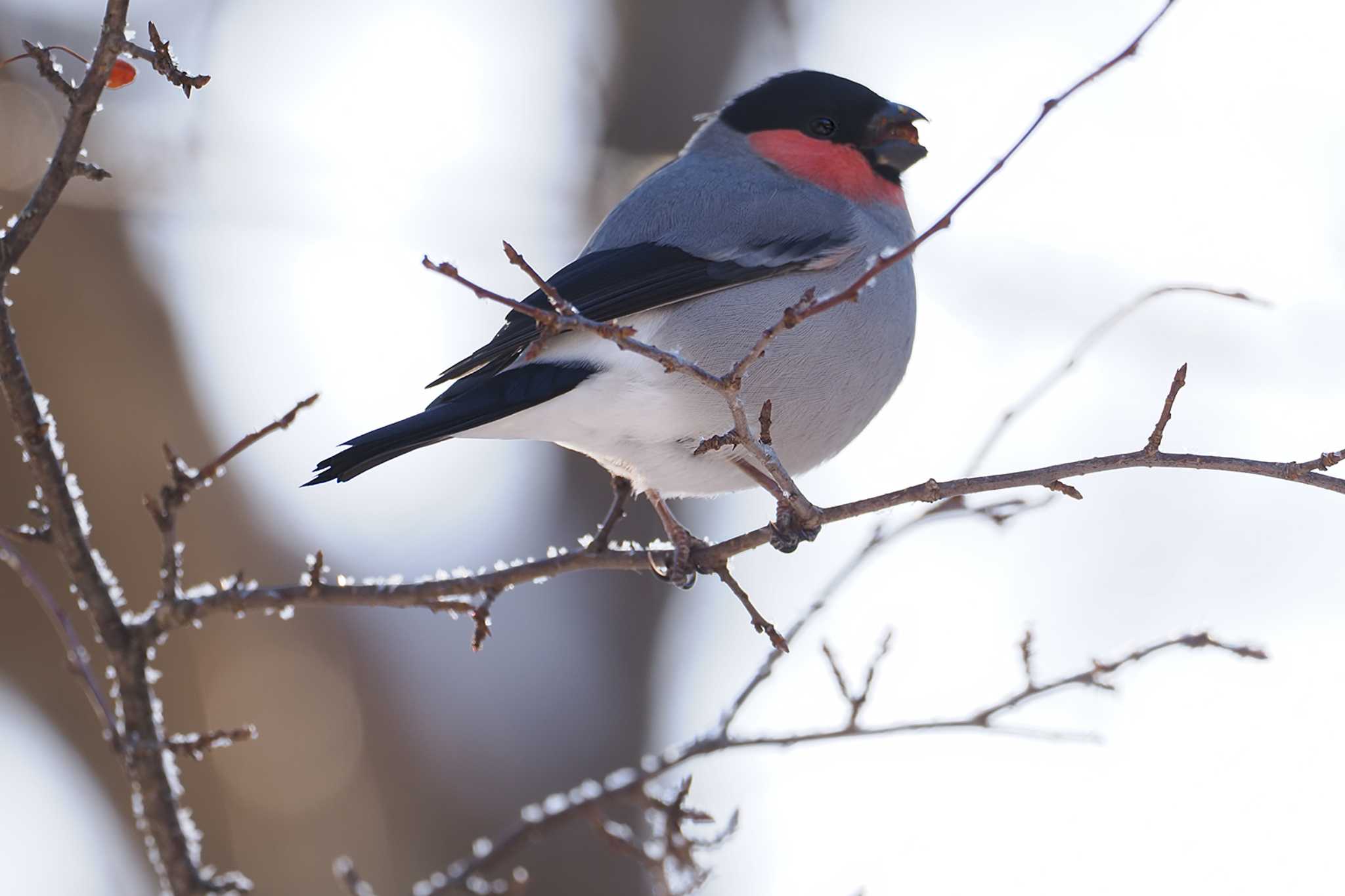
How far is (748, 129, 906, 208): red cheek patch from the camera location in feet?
11.2

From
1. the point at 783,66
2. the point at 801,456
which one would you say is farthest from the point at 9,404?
the point at 783,66

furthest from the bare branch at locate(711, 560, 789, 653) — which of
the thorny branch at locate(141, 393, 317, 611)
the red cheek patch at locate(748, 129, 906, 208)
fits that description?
the red cheek patch at locate(748, 129, 906, 208)

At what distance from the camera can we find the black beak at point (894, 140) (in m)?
3.47

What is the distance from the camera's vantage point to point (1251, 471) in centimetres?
172

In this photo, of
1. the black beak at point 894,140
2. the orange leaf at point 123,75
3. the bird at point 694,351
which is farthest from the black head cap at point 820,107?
the orange leaf at point 123,75

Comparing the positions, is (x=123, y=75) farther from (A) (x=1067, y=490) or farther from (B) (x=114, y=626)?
(A) (x=1067, y=490)

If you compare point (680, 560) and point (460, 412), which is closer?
point (460, 412)

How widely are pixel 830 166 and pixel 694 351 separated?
935 mm

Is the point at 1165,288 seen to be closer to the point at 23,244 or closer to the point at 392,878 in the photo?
the point at 23,244

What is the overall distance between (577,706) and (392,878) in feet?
2.80

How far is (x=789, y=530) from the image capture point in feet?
7.45

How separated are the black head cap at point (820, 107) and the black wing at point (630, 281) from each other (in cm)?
66

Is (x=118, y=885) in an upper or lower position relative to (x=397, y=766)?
lower

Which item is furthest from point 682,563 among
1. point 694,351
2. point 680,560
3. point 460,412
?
point 460,412
